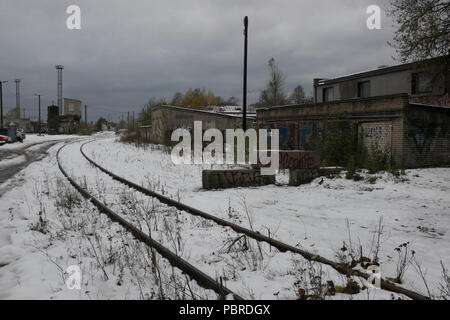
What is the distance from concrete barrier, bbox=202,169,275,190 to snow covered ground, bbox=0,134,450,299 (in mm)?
510

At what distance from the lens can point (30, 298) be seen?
345cm

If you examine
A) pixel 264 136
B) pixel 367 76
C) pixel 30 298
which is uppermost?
pixel 367 76

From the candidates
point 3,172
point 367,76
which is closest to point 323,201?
point 3,172

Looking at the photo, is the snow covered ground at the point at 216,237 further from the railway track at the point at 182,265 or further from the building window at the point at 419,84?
the building window at the point at 419,84

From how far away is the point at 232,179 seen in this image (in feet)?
35.3

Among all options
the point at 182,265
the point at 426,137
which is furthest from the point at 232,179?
the point at 426,137

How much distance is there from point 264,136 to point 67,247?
60.0ft

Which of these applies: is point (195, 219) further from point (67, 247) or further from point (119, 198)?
point (119, 198)

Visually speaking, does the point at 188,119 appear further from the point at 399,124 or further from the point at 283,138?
the point at 399,124

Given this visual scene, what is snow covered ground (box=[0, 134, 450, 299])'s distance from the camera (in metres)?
3.77

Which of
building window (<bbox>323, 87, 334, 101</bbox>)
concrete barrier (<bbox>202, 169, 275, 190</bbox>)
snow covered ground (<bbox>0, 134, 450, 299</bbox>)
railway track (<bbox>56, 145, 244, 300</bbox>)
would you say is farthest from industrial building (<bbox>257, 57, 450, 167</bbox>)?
railway track (<bbox>56, 145, 244, 300</bbox>)

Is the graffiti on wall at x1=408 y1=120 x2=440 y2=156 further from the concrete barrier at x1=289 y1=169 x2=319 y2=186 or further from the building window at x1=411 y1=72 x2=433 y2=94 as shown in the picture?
the building window at x1=411 y1=72 x2=433 y2=94

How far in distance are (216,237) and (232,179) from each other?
5274mm
